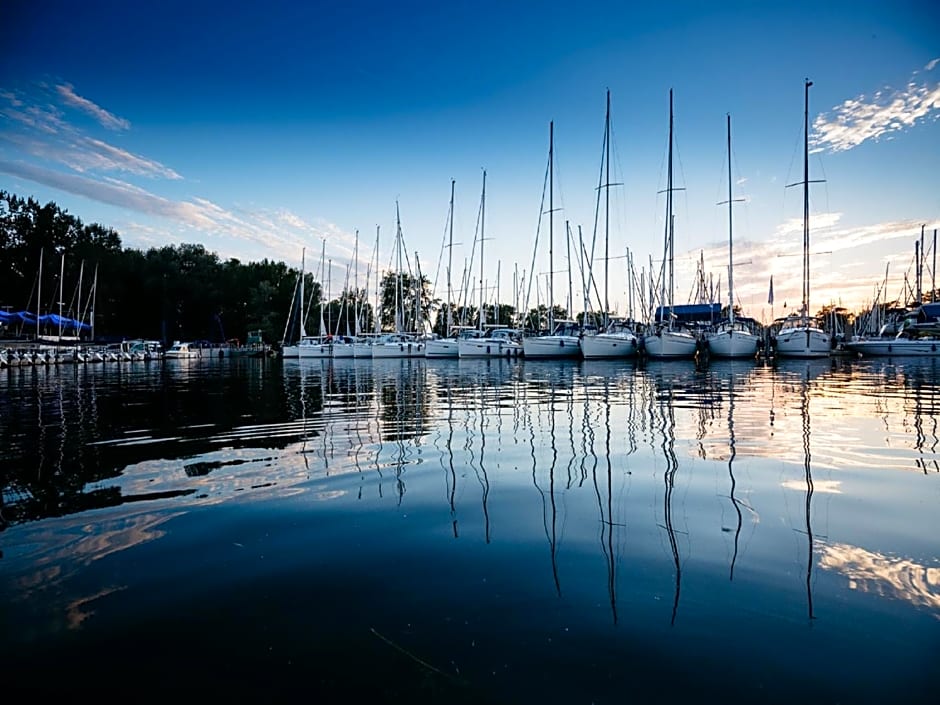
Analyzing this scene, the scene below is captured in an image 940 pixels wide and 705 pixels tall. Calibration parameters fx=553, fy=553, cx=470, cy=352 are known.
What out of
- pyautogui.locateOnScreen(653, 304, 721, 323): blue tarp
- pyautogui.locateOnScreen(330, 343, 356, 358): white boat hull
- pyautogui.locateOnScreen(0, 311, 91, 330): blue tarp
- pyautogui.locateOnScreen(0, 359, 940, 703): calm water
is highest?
pyautogui.locateOnScreen(653, 304, 721, 323): blue tarp

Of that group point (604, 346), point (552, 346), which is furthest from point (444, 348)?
point (604, 346)

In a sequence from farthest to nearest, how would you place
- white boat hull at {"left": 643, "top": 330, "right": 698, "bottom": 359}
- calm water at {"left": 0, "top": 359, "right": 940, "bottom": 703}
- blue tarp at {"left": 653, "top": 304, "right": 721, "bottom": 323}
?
1. blue tarp at {"left": 653, "top": 304, "right": 721, "bottom": 323}
2. white boat hull at {"left": 643, "top": 330, "right": 698, "bottom": 359}
3. calm water at {"left": 0, "top": 359, "right": 940, "bottom": 703}

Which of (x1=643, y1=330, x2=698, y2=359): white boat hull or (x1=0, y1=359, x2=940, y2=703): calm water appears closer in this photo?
(x1=0, y1=359, x2=940, y2=703): calm water

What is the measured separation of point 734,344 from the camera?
4088 cm

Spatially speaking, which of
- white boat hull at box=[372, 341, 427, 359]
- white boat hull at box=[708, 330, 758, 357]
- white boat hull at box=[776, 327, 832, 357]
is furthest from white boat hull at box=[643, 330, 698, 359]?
white boat hull at box=[372, 341, 427, 359]

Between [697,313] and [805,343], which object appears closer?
[805,343]

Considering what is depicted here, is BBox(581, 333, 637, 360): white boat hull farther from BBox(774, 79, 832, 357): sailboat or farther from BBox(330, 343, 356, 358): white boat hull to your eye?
BBox(330, 343, 356, 358): white boat hull

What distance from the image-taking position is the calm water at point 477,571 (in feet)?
8.07

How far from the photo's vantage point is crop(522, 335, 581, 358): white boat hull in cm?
4409

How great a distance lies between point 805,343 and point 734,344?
5.58 meters

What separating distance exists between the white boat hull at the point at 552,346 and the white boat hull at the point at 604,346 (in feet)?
5.30

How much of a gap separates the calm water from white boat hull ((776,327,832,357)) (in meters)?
37.7

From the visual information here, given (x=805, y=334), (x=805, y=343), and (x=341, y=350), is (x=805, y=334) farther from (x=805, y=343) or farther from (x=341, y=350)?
(x=341, y=350)

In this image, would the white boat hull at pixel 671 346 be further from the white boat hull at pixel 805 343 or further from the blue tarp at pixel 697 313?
the blue tarp at pixel 697 313
